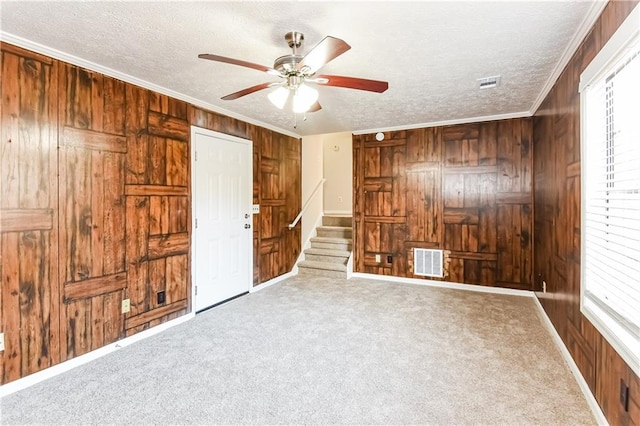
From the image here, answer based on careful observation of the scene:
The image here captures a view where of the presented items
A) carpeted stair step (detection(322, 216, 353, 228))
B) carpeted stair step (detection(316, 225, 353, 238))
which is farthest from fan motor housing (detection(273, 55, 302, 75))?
carpeted stair step (detection(322, 216, 353, 228))

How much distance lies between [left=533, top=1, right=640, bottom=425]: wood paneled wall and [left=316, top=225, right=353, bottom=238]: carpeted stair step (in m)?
2.93

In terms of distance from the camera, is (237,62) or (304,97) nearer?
(237,62)

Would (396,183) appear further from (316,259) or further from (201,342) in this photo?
(201,342)

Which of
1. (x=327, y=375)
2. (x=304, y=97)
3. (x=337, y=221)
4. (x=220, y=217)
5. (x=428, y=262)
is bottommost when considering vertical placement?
(x=327, y=375)

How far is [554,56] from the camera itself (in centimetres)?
234

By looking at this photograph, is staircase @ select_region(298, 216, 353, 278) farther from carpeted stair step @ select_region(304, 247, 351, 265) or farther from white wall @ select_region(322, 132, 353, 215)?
white wall @ select_region(322, 132, 353, 215)

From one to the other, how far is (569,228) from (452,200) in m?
2.05

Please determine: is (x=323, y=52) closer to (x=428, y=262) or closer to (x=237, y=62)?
(x=237, y=62)

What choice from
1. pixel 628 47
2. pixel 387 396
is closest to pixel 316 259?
pixel 387 396

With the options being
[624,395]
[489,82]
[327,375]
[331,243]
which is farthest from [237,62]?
[331,243]

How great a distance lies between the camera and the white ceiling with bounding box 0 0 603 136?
1.76 m

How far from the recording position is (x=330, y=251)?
538 centimetres

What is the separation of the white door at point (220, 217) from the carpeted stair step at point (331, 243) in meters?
1.62

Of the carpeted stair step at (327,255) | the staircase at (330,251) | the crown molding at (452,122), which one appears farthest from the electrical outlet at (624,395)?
the carpeted stair step at (327,255)
